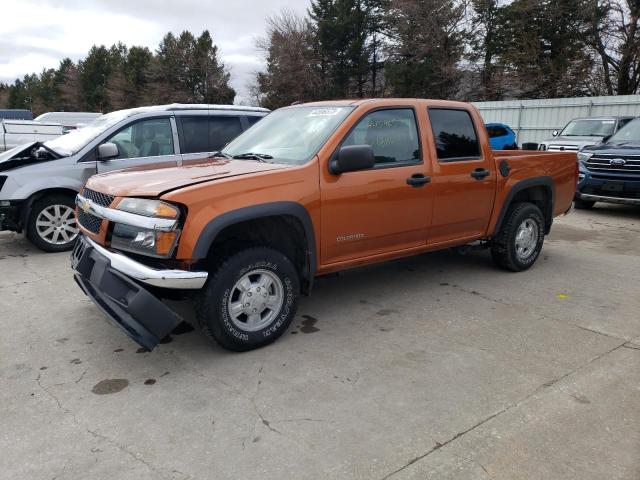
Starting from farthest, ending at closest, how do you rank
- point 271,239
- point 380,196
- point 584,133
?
1. point 584,133
2. point 380,196
3. point 271,239

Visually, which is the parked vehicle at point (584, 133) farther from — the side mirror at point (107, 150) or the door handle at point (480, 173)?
the side mirror at point (107, 150)

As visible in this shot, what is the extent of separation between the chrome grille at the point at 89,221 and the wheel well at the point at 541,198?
436 cm

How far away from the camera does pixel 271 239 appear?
405 centimetres

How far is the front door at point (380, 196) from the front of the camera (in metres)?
4.09

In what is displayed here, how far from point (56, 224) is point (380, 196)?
460 cm

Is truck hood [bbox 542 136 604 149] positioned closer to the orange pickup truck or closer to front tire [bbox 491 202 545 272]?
front tire [bbox 491 202 545 272]

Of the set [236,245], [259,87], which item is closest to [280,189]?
[236,245]

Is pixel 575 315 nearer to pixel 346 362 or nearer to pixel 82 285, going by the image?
pixel 346 362

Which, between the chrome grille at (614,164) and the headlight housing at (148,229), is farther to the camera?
the chrome grille at (614,164)

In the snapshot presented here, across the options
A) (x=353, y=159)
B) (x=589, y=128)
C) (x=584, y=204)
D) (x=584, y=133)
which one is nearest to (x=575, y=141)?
(x=584, y=133)

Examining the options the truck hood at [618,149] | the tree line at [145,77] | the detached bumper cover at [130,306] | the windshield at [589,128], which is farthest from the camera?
the tree line at [145,77]

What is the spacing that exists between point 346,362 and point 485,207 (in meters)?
2.52

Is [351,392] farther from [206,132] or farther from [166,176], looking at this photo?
[206,132]

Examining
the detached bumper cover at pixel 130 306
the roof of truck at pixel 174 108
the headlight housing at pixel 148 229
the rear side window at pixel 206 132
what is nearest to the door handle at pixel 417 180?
the headlight housing at pixel 148 229
